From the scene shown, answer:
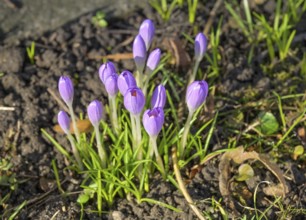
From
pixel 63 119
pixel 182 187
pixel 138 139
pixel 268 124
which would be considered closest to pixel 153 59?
pixel 138 139

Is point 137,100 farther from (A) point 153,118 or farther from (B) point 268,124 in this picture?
(B) point 268,124

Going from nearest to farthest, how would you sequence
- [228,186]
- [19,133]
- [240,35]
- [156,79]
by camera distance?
[228,186] < [19,133] < [156,79] < [240,35]

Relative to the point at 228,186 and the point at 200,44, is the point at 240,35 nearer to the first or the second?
the point at 200,44

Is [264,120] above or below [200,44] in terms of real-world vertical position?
below

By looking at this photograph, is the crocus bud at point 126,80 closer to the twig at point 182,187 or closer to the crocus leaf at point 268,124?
the twig at point 182,187

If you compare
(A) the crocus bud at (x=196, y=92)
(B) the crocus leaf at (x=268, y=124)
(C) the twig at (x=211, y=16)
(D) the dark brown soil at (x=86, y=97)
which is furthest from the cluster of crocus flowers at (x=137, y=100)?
(C) the twig at (x=211, y=16)

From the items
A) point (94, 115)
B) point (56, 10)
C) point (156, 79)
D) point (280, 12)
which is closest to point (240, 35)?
point (280, 12)

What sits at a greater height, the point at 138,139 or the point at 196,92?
the point at 196,92
